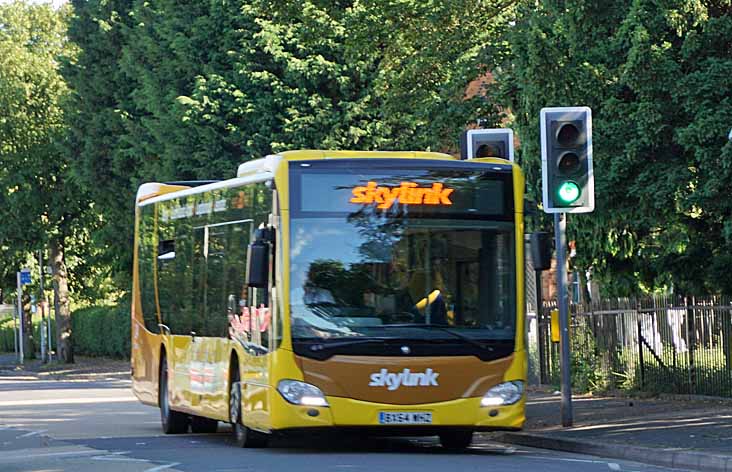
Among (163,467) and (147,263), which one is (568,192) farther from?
(147,263)

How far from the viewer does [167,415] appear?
21703 millimetres

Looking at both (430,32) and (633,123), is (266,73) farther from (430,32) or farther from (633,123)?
(633,123)

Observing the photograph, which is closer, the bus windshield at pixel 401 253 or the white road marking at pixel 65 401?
the bus windshield at pixel 401 253

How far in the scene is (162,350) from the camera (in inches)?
871

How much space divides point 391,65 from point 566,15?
30.4ft

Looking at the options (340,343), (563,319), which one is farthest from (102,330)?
(340,343)

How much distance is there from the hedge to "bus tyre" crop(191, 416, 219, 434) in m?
36.5

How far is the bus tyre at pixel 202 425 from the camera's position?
2178 cm

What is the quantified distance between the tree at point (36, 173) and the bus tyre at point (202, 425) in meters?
35.6

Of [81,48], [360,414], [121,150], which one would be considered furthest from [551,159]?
[81,48]

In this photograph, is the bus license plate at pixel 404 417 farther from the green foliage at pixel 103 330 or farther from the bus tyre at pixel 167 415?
the green foliage at pixel 103 330

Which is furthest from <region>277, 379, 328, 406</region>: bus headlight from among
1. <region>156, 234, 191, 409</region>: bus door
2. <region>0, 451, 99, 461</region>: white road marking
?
<region>156, 234, 191, 409</region>: bus door

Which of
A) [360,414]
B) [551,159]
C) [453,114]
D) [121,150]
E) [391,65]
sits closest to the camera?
[360,414]

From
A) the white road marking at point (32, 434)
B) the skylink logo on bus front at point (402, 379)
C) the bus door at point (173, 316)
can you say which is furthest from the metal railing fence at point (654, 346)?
the white road marking at point (32, 434)
